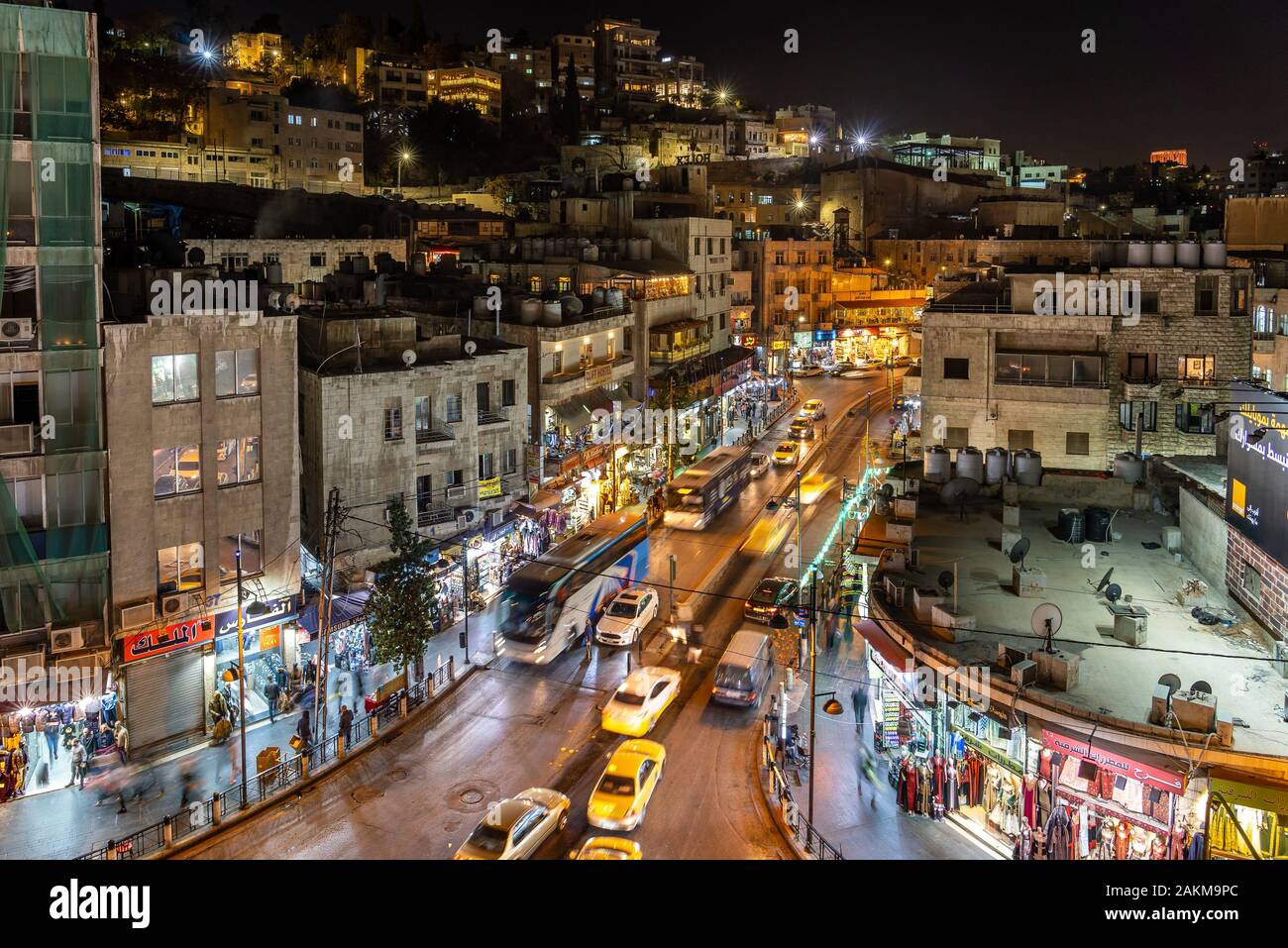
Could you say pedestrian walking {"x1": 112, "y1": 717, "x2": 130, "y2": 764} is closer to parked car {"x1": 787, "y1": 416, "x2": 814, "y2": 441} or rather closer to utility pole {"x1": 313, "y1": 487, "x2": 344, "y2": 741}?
utility pole {"x1": 313, "y1": 487, "x2": 344, "y2": 741}

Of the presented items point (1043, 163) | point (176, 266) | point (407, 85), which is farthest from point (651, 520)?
point (1043, 163)

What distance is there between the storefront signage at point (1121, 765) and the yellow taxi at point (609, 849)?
7.24 metres

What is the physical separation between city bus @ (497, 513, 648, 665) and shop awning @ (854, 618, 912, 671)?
9.20 meters

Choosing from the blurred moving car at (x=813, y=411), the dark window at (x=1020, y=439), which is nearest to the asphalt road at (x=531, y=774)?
the dark window at (x=1020, y=439)

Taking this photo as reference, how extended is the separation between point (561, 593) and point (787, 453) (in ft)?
85.1

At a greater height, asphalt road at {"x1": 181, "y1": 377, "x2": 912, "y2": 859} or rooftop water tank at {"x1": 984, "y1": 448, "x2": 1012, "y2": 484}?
rooftop water tank at {"x1": 984, "y1": 448, "x2": 1012, "y2": 484}

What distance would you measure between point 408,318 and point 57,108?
1181 cm

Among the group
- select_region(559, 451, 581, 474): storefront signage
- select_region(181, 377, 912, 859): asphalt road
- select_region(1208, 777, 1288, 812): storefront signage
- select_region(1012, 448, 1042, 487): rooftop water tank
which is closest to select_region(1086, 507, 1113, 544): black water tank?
select_region(1012, 448, 1042, 487): rooftop water tank

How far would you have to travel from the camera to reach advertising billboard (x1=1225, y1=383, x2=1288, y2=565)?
59.2 feet

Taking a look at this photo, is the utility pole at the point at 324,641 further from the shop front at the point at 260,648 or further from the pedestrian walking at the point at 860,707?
the pedestrian walking at the point at 860,707

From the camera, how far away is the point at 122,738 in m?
23.0

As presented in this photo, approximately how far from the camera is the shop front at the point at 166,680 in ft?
74.9

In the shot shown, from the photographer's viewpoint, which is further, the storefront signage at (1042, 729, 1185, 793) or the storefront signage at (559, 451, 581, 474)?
the storefront signage at (559, 451, 581, 474)
